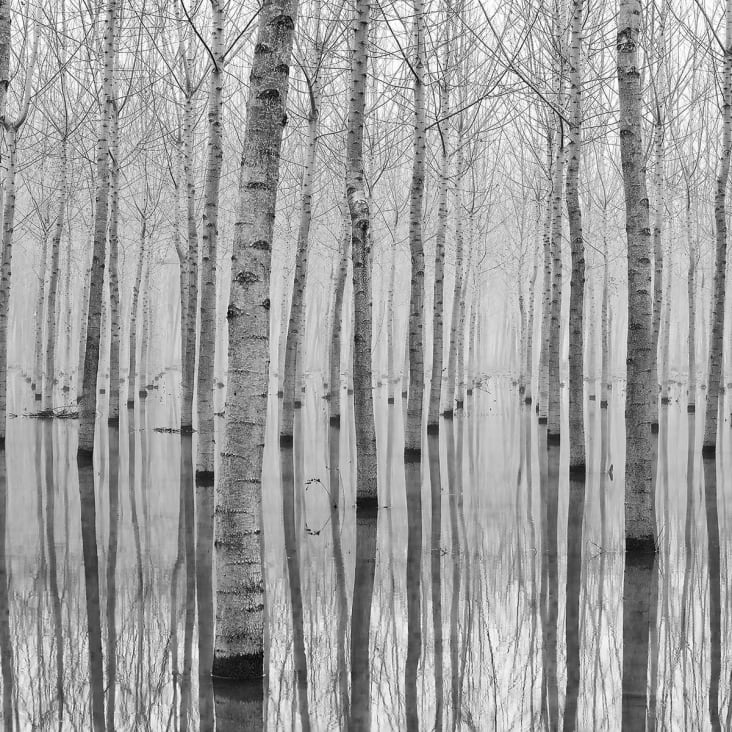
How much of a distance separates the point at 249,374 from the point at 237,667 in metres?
1.34

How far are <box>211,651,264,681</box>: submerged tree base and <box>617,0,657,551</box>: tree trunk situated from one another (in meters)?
3.41

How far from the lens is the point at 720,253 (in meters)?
11.1

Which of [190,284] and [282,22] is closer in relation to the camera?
[282,22]

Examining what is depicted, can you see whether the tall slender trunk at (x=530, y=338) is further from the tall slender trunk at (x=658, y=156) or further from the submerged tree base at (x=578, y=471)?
the submerged tree base at (x=578, y=471)

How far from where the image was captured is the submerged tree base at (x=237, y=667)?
392 centimetres

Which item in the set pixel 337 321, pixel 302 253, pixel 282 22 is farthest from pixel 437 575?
pixel 337 321

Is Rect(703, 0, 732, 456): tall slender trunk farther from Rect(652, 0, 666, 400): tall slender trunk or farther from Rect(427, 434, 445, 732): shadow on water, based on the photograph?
Rect(427, 434, 445, 732): shadow on water

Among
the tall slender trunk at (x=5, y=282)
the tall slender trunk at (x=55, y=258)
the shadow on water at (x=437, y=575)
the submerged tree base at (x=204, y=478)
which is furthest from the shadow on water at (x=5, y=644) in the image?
the tall slender trunk at (x=55, y=258)

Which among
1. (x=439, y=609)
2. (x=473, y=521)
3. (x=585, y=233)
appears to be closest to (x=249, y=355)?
(x=439, y=609)

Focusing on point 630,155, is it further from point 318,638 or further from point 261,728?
point 261,728

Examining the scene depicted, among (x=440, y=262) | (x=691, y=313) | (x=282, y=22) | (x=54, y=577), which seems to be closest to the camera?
(x=282, y=22)

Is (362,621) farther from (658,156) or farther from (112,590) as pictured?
(658,156)

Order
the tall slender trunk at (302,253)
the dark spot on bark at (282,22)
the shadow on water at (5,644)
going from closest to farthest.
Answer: the shadow on water at (5,644) < the dark spot on bark at (282,22) < the tall slender trunk at (302,253)

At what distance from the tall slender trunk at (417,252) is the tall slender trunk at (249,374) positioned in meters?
5.40
